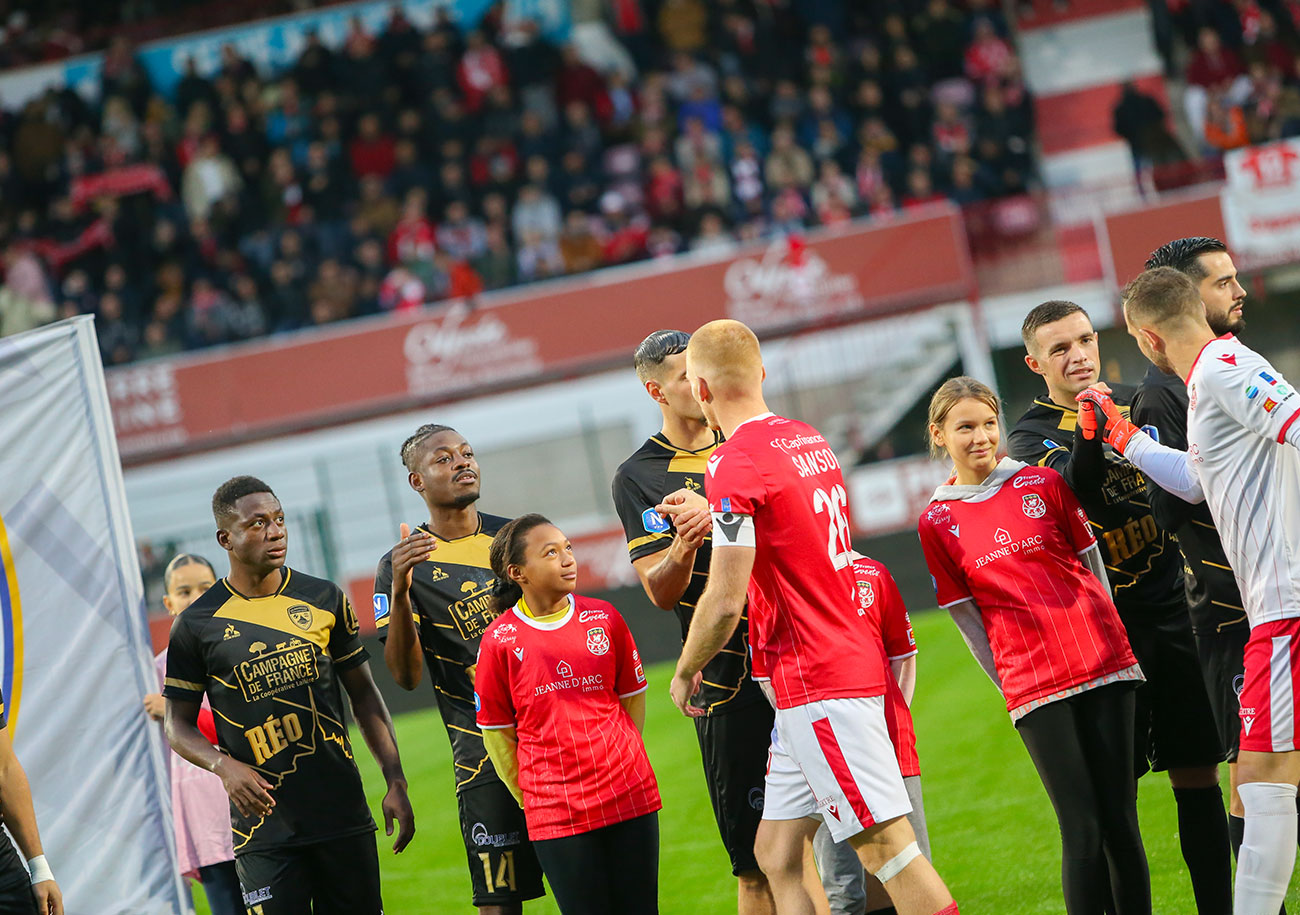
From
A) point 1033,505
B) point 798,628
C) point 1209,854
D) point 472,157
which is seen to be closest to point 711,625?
point 798,628

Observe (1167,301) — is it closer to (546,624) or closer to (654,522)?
(654,522)

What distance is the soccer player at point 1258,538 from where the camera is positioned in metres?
3.91

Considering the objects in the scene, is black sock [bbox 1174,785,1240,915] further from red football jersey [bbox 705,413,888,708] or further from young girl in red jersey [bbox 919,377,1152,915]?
red football jersey [bbox 705,413,888,708]

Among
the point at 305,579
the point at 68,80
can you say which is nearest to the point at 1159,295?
the point at 305,579

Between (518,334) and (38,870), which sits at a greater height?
(518,334)

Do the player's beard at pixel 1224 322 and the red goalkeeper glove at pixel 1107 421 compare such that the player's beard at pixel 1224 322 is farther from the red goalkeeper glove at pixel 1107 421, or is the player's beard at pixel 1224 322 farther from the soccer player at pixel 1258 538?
the red goalkeeper glove at pixel 1107 421

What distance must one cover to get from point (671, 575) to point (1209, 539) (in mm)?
1886

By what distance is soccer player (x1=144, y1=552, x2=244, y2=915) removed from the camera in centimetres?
593

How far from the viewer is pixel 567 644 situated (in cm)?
450

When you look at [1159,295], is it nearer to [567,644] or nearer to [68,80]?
[567,644]

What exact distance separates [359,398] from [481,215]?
4.40m

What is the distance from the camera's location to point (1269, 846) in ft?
12.9

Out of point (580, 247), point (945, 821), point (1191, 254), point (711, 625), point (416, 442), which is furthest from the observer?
point (580, 247)

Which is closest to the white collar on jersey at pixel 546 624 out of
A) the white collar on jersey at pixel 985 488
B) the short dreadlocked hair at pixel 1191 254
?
the white collar on jersey at pixel 985 488
